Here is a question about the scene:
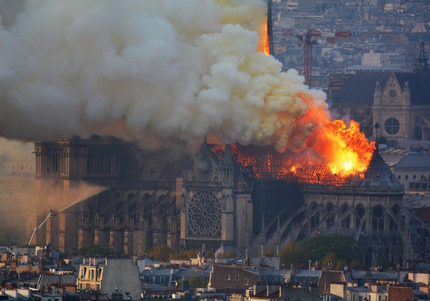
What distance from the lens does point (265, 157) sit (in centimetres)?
19162

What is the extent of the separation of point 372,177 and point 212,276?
116 ft

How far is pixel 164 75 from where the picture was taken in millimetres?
173125

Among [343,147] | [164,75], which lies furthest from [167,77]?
[343,147]

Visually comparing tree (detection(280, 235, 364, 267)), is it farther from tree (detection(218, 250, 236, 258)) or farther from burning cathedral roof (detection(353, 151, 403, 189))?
burning cathedral roof (detection(353, 151, 403, 189))

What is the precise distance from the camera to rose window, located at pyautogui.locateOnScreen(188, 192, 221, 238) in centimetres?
19300

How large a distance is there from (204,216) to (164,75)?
22286 mm

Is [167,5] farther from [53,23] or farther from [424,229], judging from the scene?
[424,229]

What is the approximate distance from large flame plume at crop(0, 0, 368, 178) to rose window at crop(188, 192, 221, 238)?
13.8 metres

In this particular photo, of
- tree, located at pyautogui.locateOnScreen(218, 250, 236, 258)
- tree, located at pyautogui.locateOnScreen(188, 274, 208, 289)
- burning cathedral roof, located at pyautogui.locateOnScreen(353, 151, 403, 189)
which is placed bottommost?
tree, located at pyautogui.locateOnScreen(188, 274, 208, 289)

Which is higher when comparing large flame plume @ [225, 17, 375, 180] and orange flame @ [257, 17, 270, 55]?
orange flame @ [257, 17, 270, 55]

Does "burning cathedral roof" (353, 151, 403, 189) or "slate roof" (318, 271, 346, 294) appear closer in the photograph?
"slate roof" (318, 271, 346, 294)

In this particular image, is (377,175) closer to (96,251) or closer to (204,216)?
(204,216)

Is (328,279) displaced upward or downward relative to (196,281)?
downward

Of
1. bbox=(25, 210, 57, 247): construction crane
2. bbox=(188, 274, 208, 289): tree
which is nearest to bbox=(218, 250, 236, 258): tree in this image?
bbox=(25, 210, 57, 247): construction crane
